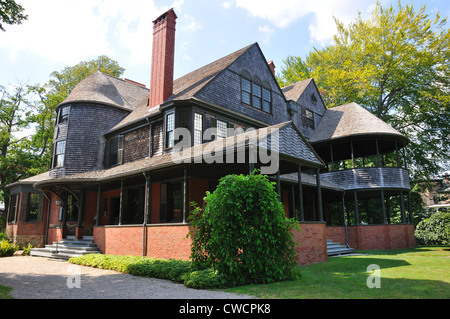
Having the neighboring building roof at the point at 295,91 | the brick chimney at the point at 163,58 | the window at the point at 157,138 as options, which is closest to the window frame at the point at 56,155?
the window at the point at 157,138

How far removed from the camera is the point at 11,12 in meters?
10.1

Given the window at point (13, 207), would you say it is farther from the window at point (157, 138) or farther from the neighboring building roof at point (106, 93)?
the window at point (157, 138)

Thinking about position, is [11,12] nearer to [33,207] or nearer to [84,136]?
[84,136]

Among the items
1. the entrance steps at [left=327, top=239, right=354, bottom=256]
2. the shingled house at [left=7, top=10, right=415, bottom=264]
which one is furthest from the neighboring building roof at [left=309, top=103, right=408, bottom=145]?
the entrance steps at [left=327, top=239, right=354, bottom=256]

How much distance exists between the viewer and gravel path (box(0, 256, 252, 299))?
267 inches

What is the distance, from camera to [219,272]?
792 cm

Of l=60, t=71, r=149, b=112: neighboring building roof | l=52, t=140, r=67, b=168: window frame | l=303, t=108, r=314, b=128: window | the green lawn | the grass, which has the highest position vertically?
l=60, t=71, r=149, b=112: neighboring building roof

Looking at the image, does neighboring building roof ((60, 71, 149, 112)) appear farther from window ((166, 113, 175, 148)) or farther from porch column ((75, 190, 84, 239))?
window ((166, 113, 175, 148))

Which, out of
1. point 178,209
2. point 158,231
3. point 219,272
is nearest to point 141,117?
point 178,209

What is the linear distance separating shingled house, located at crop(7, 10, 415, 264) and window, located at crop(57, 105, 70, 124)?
0.08m

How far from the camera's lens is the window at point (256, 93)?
18.6 m

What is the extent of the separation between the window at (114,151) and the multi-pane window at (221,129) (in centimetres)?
658

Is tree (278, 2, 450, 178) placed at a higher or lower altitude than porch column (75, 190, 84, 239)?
higher
